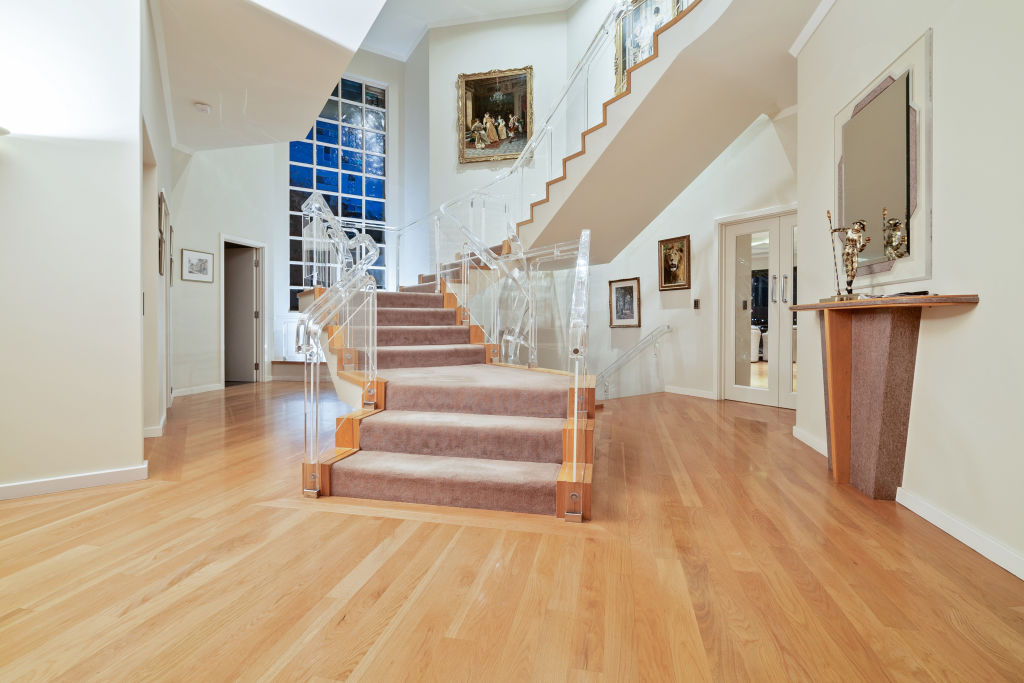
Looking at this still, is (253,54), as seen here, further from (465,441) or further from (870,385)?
(870,385)

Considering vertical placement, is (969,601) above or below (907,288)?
below

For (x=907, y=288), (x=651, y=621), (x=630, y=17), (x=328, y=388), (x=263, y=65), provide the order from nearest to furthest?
(x=651, y=621)
(x=907, y=288)
(x=263, y=65)
(x=630, y=17)
(x=328, y=388)

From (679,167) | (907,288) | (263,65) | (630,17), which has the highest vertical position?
(630,17)

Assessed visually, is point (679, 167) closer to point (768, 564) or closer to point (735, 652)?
point (768, 564)

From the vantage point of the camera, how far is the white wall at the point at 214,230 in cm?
676

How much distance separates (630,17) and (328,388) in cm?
630

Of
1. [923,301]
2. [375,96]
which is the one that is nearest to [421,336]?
[923,301]

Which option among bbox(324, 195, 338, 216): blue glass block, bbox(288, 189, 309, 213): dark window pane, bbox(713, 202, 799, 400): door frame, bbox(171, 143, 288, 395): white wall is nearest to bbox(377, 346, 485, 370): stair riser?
bbox(713, 202, 799, 400): door frame

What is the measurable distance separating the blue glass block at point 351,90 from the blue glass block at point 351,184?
1.46m

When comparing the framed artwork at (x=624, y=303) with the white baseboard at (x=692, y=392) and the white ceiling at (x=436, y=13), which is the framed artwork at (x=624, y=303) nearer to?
the white baseboard at (x=692, y=392)

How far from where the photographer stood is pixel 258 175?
26.6 feet

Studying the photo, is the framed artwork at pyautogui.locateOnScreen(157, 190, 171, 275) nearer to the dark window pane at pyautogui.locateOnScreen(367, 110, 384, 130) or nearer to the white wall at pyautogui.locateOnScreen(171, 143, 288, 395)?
the white wall at pyautogui.locateOnScreen(171, 143, 288, 395)

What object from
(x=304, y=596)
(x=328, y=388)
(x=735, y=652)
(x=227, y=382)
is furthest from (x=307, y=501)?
(x=227, y=382)

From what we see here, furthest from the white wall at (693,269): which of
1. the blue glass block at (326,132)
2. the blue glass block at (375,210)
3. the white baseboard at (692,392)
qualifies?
the blue glass block at (326,132)
